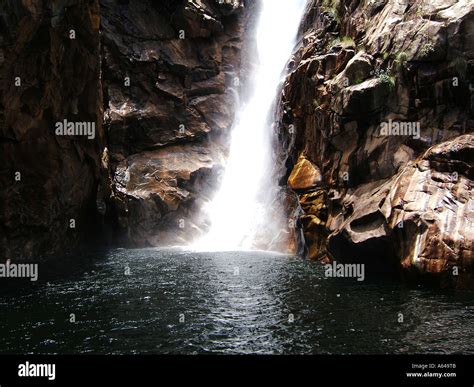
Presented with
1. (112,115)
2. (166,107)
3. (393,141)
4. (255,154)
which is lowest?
(393,141)

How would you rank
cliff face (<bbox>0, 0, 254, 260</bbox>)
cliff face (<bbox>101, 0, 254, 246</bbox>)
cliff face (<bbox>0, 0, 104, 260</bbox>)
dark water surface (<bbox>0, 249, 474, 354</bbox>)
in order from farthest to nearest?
cliff face (<bbox>101, 0, 254, 246</bbox>) → cliff face (<bbox>0, 0, 254, 260</bbox>) → cliff face (<bbox>0, 0, 104, 260</bbox>) → dark water surface (<bbox>0, 249, 474, 354</bbox>)

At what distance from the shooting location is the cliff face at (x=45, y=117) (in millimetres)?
19312

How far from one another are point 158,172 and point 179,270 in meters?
17.0

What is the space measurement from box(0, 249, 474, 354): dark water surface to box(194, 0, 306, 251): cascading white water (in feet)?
44.6

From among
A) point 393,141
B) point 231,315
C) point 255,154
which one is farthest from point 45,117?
point 255,154

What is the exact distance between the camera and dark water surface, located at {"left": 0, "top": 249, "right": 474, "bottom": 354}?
1134cm

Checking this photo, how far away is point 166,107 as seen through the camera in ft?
135

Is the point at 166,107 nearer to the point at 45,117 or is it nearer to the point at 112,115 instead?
the point at 112,115

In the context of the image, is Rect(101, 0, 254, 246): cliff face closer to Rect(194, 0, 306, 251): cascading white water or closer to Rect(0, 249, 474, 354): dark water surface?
Rect(194, 0, 306, 251): cascading white water

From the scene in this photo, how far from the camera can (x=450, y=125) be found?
20109mm

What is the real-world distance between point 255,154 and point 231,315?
27545 mm

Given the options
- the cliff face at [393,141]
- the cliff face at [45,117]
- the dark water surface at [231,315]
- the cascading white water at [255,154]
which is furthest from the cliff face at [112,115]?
the cliff face at [393,141]

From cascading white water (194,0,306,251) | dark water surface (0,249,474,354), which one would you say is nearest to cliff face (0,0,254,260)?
cascading white water (194,0,306,251)

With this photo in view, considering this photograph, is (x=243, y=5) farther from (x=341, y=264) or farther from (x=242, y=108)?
(x=341, y=264)
